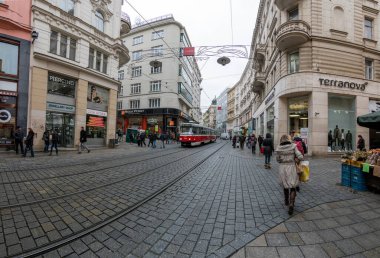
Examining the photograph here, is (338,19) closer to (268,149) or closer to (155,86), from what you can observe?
(268,149)

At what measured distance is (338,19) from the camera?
16188 millimetres

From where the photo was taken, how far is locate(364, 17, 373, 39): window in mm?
17297

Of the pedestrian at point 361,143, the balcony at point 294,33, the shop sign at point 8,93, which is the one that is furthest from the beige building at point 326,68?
the shop sign at point 8,93

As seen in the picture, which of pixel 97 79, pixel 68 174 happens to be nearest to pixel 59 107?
pixel 97 79

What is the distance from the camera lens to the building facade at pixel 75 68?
45.6ft

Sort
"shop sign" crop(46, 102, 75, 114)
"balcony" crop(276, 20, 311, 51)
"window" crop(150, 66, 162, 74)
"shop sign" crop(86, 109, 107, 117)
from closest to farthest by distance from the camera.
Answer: "shop sign" crop(46, 102, 75, 114), "balcony" crop(276, 20, 311, 51), "shop sign" crop(86, 109, 107, 117), "window" crop(150, 66, 162, 74)

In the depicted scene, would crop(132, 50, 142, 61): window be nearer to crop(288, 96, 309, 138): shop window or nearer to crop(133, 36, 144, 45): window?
crop(133, 36, 144, 45): window

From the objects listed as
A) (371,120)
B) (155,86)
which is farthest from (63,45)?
(155,86)

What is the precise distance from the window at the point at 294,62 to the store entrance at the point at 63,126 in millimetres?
19404

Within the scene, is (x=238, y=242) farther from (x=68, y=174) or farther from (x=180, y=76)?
(x=180, y=76)

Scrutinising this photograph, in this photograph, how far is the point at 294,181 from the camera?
4074 mm

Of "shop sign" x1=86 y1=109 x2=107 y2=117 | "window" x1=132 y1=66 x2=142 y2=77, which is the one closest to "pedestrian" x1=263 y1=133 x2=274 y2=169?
"shop sign" x1=86 y1=109 x2=107 y2=117

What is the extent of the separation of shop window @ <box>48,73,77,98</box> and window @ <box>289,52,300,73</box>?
1884cm

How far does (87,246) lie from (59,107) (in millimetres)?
15768
